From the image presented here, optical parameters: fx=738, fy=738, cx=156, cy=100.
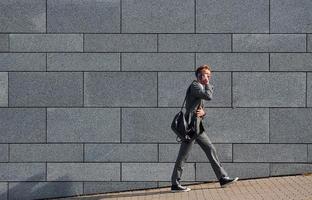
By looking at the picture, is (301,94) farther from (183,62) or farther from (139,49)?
(139,49)

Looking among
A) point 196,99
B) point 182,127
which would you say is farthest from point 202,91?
point 182,127

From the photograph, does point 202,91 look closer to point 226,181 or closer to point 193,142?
point 193,142

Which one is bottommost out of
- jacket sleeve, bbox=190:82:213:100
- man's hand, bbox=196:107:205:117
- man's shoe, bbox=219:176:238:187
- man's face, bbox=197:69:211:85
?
man's shoe, bbox=219:176:238:187

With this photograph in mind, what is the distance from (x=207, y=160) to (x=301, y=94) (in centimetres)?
176

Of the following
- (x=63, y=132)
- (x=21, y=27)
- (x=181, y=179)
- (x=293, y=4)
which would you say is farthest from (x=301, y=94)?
(x=21, y=27)

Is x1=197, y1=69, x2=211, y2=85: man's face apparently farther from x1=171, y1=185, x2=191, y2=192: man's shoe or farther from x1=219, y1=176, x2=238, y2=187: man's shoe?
x1=171, y1=185, x2=191, y2=192: man's shoe

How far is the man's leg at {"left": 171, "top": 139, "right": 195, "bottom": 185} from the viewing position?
35.0 ft

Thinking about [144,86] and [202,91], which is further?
[144,86]

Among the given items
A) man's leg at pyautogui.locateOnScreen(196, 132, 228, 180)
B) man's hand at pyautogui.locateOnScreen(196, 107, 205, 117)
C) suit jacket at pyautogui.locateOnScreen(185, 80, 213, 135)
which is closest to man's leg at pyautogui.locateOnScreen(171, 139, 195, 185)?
man's leg at pyautogui.locateOnScreen(196, 132, 228, 180)

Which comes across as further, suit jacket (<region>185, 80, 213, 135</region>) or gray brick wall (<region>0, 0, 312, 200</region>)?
gray brick wall (<region>0, 0, 312, 200</region>)

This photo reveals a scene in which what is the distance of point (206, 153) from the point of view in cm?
1068

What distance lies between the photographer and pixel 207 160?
11.4 metres

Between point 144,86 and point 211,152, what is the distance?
1.53 m

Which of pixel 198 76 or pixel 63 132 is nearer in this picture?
pixel 198 76
